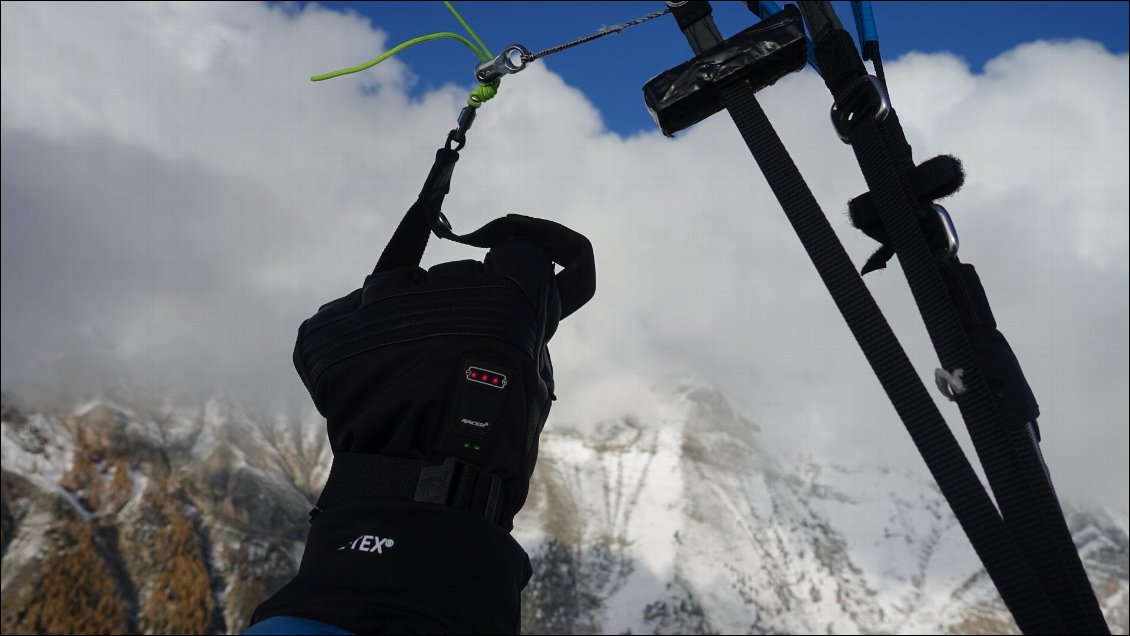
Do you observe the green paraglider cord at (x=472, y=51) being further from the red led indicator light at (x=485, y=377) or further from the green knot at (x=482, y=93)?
the red led indicator light at (x=485, y=377)

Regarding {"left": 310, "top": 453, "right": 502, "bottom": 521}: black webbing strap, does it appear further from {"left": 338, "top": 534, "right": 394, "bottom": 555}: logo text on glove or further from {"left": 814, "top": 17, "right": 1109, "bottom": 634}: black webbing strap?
{"left": 814, "top": 17, "right": 1109, "bottom": 634}: black webbing strap

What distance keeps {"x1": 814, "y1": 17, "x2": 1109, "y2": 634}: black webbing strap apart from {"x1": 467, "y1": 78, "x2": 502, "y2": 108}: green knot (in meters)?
1.67

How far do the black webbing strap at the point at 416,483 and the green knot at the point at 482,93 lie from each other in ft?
6.58

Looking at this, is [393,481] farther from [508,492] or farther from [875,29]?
[875,29]

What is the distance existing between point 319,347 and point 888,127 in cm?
261

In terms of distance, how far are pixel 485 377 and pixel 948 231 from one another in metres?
1.90

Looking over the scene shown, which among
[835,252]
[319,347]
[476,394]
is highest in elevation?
[835,252]

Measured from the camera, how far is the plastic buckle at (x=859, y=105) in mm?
3197

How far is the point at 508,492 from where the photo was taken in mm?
3414

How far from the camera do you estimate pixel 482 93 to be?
434 cm

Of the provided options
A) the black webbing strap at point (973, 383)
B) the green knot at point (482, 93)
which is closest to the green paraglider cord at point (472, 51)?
the green knot at point (482, 93)

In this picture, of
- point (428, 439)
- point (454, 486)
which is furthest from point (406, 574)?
point (428, 439)

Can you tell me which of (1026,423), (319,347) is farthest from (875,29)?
(319,347)

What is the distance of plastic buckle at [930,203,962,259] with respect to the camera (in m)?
3.19
